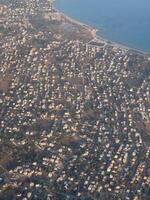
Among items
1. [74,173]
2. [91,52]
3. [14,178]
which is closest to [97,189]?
[74,173]

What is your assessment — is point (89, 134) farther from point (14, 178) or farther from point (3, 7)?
point (3, 7)

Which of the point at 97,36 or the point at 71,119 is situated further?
the point at 97,36

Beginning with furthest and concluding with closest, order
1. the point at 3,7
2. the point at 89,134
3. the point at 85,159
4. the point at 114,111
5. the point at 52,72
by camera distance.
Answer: the point at 3,7 → the point at 52,72 → the point at 114,111 → the point at 89,134 → the point at 85,159

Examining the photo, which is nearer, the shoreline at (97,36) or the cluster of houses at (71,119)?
the cluster of houses at (71,119)

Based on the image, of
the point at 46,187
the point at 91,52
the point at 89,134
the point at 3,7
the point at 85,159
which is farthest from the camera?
the point at 3,7

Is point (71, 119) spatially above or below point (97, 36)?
below

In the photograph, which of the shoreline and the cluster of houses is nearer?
the cluster of houses

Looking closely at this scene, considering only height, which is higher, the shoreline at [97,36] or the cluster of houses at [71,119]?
the shoreline at [97,36]

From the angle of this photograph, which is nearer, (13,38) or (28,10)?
(13,38)
